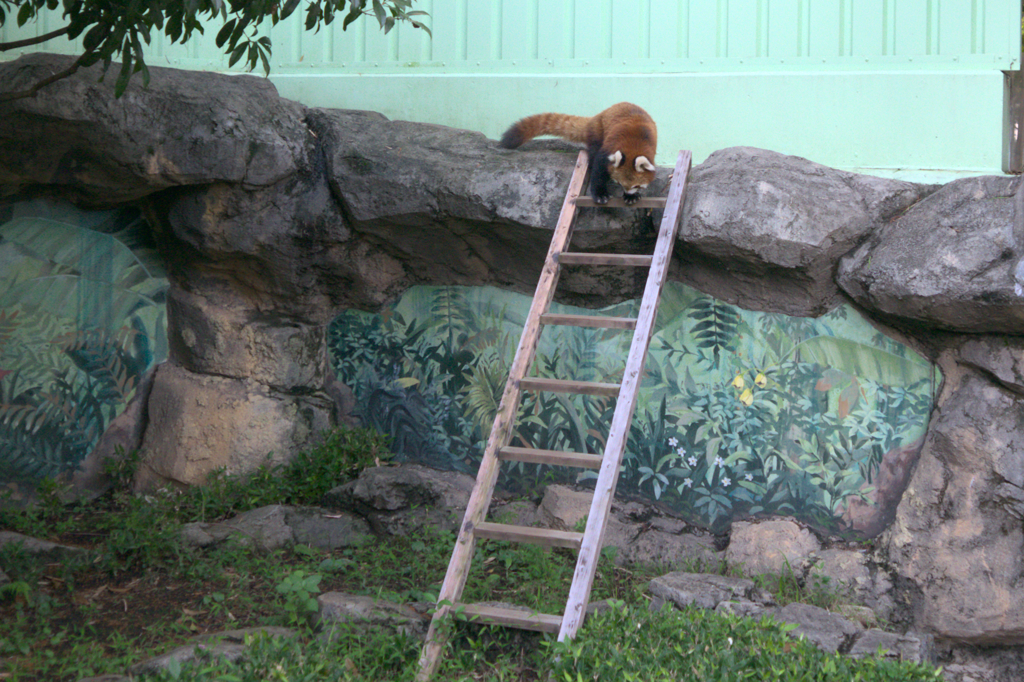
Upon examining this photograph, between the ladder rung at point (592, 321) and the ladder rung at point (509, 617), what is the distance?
4.55 ft

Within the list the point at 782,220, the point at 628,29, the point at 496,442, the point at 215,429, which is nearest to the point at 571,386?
the point at 496,442

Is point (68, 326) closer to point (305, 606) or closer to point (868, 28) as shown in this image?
point (305, 606)

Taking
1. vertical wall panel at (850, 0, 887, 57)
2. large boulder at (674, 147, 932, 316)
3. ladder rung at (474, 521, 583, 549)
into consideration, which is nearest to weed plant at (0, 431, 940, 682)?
ladder rung at (474, 521, 583, 549)

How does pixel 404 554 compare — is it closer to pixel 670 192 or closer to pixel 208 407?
pixel 208 407

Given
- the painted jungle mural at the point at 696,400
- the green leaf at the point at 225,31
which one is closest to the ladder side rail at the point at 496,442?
the painted jungle mural at the point at 696,400

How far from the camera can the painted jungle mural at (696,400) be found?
4508 millimetres

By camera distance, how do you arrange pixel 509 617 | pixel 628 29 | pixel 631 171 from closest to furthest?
pixel 509 617, pixel 631 171, pixel 628 29

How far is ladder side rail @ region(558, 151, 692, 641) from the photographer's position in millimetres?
3326

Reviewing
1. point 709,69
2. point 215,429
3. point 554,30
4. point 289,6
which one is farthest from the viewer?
point 215,429

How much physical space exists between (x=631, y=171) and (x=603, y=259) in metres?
0.51

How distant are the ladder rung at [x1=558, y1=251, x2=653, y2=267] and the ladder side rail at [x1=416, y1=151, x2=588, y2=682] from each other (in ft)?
0.20

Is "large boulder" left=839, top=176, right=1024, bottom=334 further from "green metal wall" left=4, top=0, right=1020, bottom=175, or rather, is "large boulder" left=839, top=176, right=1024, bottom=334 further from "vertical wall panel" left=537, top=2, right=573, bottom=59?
"vertical wall panel" left=537, top=2, right=573, bottom=59

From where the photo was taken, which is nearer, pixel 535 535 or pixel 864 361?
pixel 535 535

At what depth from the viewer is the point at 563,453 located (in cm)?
372
